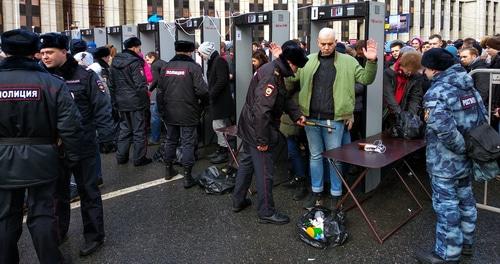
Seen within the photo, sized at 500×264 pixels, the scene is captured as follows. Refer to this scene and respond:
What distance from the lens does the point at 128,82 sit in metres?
6.10

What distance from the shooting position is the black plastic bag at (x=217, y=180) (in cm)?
496

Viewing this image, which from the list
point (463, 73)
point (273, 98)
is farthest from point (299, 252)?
point (463, 73)

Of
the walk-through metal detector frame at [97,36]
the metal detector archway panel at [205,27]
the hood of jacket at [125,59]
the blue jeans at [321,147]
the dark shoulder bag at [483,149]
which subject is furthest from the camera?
the walk-through metal detector frame at [97,36]

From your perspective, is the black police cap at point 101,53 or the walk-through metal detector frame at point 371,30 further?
the black police cap at point 101,53

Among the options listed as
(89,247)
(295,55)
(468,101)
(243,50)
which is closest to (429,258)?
(468,101)

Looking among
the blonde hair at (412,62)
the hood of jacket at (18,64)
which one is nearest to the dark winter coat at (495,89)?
the blonde hair at (412,62)

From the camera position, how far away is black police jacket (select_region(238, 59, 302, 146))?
3.86 meters

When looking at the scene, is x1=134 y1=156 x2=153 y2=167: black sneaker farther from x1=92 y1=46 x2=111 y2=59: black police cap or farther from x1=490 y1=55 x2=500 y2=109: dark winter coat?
x1=490 y1=55 x2=500 y2=109: dark winter coat

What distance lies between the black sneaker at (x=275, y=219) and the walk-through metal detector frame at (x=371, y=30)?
4.16ft

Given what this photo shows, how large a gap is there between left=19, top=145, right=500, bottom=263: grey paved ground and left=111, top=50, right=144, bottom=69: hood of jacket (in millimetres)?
2000

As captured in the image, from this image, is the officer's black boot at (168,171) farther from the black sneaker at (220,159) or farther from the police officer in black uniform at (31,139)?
the police officer in black uniform at (31,139)

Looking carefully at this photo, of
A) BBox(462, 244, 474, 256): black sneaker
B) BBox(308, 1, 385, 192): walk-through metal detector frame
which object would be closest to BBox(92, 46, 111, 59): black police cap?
BBox(308, 1, 385, 192): walk-through metal detector frame

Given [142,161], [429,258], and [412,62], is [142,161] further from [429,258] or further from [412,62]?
[429,258]

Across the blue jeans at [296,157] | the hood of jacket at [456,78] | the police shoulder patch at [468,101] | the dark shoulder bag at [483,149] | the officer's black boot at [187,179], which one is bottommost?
the officer's black boot at [187,179]
